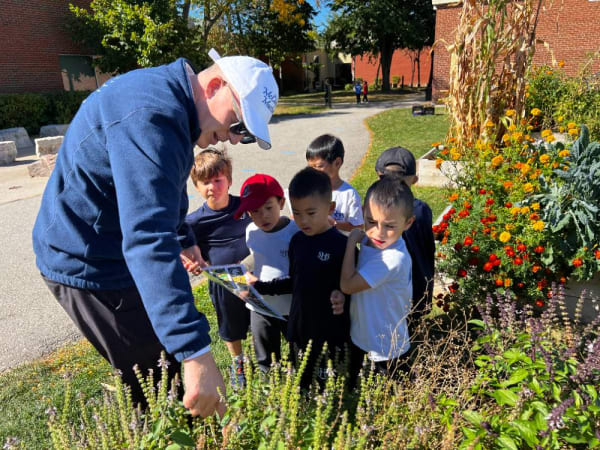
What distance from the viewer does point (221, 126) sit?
1.64 metres

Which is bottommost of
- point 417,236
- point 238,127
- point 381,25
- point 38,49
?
point 417,236

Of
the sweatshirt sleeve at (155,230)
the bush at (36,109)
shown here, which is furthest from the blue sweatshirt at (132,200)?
the bush at (36,109)

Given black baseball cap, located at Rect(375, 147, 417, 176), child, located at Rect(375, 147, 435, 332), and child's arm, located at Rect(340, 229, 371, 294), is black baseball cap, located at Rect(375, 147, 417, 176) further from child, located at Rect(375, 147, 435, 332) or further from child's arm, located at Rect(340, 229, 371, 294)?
child's arm, located at Rect(340, 229, 371, 294)

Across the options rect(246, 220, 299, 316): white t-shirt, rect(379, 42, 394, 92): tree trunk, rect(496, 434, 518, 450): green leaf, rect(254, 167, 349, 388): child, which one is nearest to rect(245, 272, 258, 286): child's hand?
rect(246, 220, 299, 316): white t-shirt

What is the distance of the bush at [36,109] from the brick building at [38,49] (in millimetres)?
1060

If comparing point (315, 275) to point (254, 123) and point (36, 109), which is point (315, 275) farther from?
point (36, 109)

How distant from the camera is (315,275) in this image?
2.35 meters

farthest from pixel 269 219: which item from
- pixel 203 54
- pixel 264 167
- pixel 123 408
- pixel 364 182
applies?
pixel 203 54

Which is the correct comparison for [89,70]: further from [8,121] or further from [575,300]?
[575,300]

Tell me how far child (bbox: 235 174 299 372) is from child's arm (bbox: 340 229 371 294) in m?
0.50

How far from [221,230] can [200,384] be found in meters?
1.75

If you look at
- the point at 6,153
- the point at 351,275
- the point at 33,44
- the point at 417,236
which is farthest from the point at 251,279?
the point at 33,44

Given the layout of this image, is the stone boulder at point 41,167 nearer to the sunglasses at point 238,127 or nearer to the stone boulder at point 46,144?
the stone boulder at point 46,144

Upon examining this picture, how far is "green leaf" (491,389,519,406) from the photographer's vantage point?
1.60 metres
